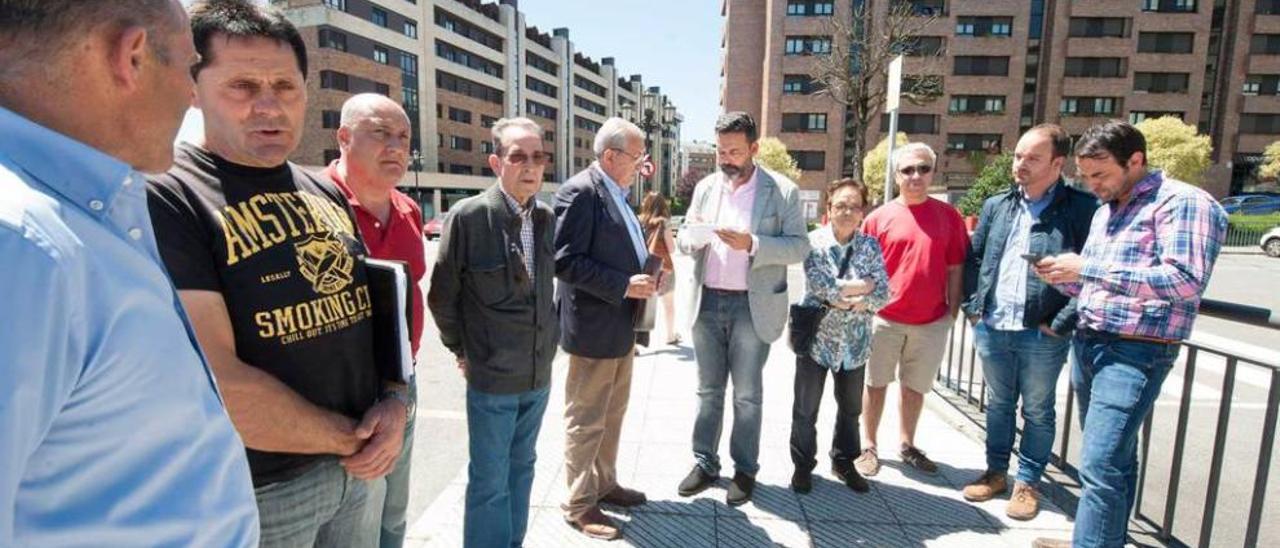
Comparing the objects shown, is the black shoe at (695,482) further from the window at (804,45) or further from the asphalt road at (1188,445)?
the window at (804,45)

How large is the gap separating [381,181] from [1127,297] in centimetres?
341

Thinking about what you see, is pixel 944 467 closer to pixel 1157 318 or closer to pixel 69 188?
pixel 1157 318

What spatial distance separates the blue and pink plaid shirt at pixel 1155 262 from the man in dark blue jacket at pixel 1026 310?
0.43 metres

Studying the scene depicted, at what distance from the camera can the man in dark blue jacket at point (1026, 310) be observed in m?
3.33

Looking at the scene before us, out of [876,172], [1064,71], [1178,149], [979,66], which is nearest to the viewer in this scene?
[876,172]

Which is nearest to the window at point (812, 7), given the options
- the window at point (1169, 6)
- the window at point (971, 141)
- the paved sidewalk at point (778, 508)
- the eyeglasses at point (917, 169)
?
the window at point (971, 141)

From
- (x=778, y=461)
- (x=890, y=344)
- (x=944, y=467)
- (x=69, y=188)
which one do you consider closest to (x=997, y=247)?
(x=890, y=344)

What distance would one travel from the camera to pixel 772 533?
10.5ft

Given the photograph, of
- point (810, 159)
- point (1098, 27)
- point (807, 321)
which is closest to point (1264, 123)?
point (1098, 27)

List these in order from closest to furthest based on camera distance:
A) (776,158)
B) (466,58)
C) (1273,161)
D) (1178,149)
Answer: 1. (1178,149)
2. (776,158)
3. (1273,161)
4. (466,58)

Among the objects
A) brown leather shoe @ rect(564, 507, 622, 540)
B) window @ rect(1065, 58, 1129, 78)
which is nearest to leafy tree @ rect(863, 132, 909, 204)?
window @ rect(1065, 58, 1129, 78)

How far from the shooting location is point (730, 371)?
12.2 feet

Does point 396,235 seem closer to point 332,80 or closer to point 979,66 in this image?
point 332,80

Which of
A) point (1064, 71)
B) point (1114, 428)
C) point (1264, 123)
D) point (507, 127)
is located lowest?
point (1114, 428)
